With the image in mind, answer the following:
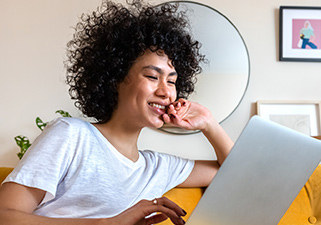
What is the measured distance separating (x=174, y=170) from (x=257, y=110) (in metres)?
0.90

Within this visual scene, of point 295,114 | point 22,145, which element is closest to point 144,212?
point 22,145

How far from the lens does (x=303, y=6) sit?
247cm

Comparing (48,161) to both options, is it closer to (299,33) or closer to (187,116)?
(187,116)

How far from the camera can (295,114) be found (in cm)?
243

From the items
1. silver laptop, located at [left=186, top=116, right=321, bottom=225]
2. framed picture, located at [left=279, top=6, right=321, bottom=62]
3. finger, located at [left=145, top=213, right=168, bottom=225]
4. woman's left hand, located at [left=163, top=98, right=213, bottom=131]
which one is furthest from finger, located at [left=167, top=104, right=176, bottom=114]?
framed picture, located at [left=279, top=6, right=321, bottom=62]

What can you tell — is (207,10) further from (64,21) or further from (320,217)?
(320,217)

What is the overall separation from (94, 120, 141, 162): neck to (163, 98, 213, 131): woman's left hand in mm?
147

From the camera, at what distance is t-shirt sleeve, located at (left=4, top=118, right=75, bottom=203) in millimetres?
1219

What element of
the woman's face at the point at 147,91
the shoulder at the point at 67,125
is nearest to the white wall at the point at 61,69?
the woman's face at the point at 147,91

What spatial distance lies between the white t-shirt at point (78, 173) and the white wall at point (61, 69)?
1.00 metres

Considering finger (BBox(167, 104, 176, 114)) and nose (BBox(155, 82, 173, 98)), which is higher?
nose (BBox(155, 82, 173, 98))

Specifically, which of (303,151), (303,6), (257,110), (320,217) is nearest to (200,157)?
(257,110)

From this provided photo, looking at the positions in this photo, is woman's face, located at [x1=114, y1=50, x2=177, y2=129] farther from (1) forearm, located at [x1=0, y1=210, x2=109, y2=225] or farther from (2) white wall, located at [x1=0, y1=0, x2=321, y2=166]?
(2) white wall, located at [x1=0, y1=0, x2=321, y2=166]

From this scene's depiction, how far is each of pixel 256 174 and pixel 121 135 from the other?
2.40 feet
